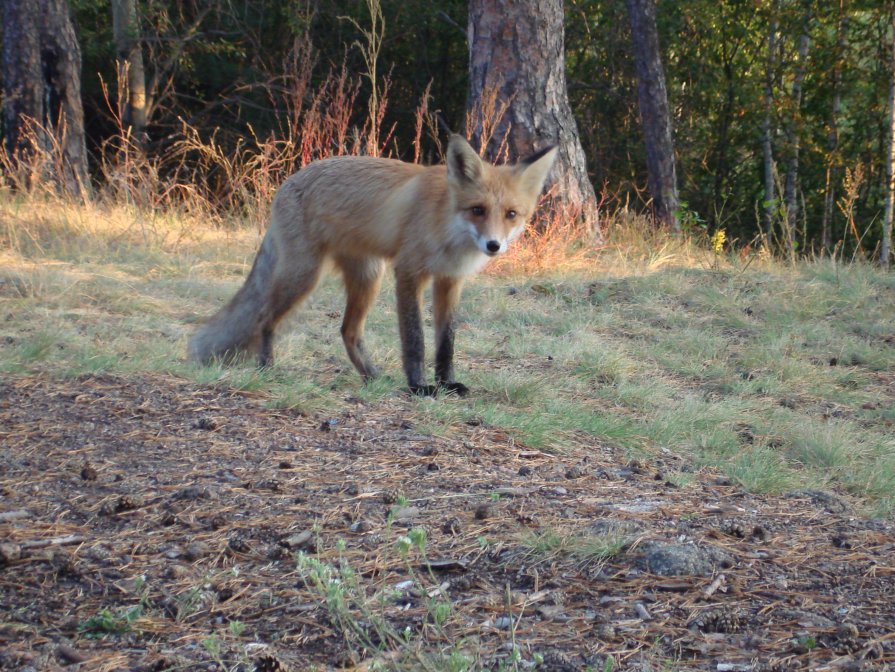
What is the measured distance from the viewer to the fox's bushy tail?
5035mm

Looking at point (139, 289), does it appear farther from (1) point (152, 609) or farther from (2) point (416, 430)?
(1) point (152, 609)

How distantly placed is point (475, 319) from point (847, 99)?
8600mm

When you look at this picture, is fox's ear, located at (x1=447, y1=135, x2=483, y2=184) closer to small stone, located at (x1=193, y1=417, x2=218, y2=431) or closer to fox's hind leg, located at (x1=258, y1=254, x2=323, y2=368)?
fox's hind leg, located at (x1=258, y1=254, x2=323, y2=368)

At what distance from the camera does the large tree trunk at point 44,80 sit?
9.30m

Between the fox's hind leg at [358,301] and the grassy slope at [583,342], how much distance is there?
13 centimetres

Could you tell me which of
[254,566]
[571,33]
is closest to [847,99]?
[571,33]

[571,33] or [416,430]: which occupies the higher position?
[571,33]

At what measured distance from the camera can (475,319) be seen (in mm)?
6621

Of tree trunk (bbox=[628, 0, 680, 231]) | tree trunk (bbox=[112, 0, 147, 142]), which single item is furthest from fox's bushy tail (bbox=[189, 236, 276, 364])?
tree trunk (bbox=[628, 0, 680, 231])

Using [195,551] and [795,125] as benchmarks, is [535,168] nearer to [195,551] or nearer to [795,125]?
[195,551]

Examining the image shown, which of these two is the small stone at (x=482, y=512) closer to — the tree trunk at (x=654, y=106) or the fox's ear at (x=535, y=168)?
the fox's ear at (x=535, y=168)

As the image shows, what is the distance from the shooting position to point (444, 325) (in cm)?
483

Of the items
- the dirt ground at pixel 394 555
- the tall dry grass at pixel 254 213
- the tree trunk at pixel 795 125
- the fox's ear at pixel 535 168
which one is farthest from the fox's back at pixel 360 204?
the tree trunk at pixel 795 125

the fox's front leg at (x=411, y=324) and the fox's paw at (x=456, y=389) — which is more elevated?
the fox's front leg at (x=411, y=324)
